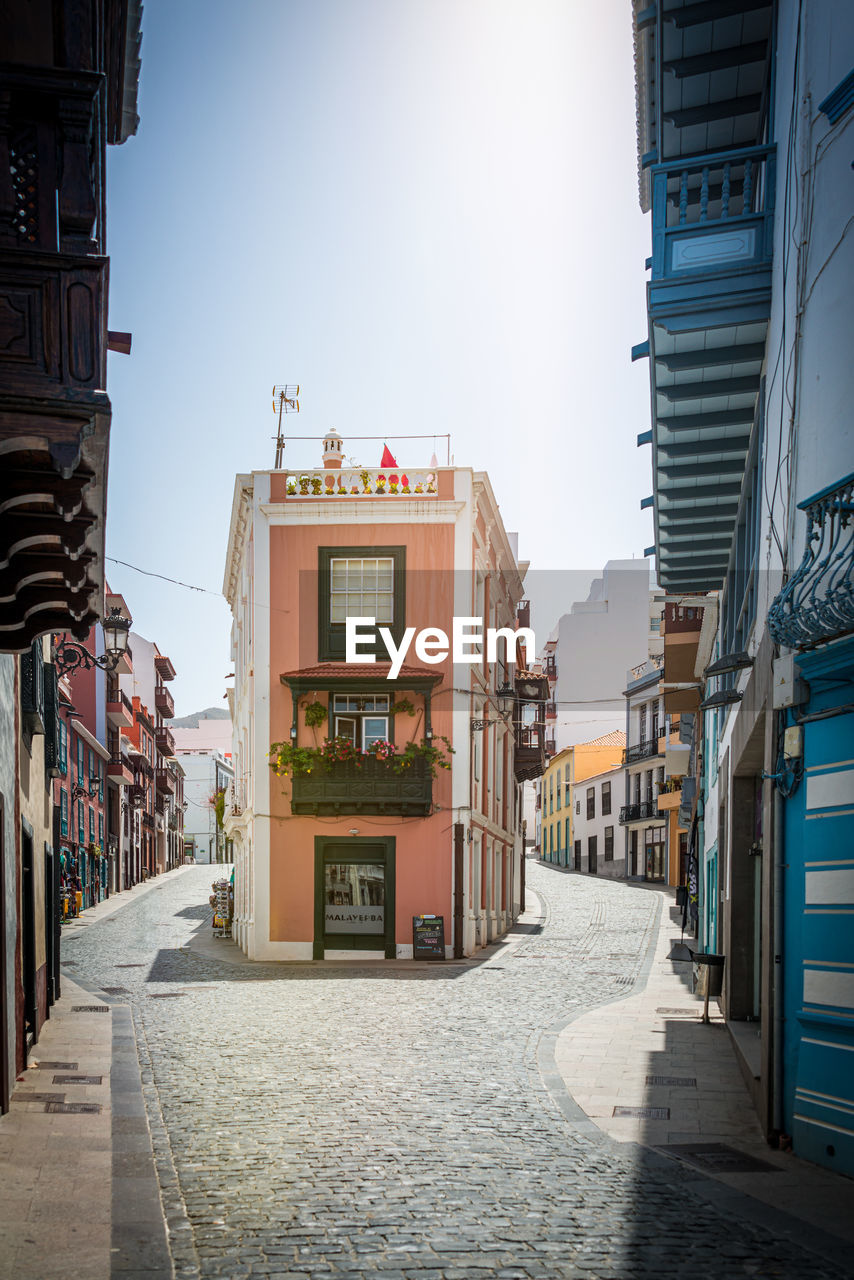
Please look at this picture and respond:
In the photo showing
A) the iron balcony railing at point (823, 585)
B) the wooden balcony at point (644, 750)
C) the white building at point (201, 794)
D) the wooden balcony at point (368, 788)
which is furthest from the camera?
the white building at point (201, 794)

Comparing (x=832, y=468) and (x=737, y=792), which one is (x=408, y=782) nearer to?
(x=737, y=792)

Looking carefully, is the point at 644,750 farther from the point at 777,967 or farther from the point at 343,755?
the point at 777,967

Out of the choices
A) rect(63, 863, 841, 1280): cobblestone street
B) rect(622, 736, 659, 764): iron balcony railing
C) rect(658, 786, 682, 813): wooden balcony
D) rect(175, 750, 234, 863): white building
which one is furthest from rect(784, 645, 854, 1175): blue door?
rect(175, 750, 234, 863): white building

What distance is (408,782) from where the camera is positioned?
23.4 m

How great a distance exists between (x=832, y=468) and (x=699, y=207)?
3718 millimetres

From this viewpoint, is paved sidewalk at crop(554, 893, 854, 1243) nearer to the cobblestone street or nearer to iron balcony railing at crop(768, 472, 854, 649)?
the cobblestone street

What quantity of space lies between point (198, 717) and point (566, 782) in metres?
64.3

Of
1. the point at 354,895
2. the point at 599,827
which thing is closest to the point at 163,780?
the point at 599,827

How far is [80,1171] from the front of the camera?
729 cm

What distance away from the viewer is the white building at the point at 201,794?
93.4 meters

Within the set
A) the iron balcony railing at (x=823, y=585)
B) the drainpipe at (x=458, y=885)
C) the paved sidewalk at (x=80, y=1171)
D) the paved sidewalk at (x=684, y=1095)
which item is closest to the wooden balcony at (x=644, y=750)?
the drainpipe at (x=458, y=885)

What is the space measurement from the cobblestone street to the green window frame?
869 cm

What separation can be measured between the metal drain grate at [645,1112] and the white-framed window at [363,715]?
14795 mm

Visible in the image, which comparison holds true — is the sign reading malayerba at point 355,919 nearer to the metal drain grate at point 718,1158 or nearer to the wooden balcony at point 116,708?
the metal drain grate at point 718,1158
